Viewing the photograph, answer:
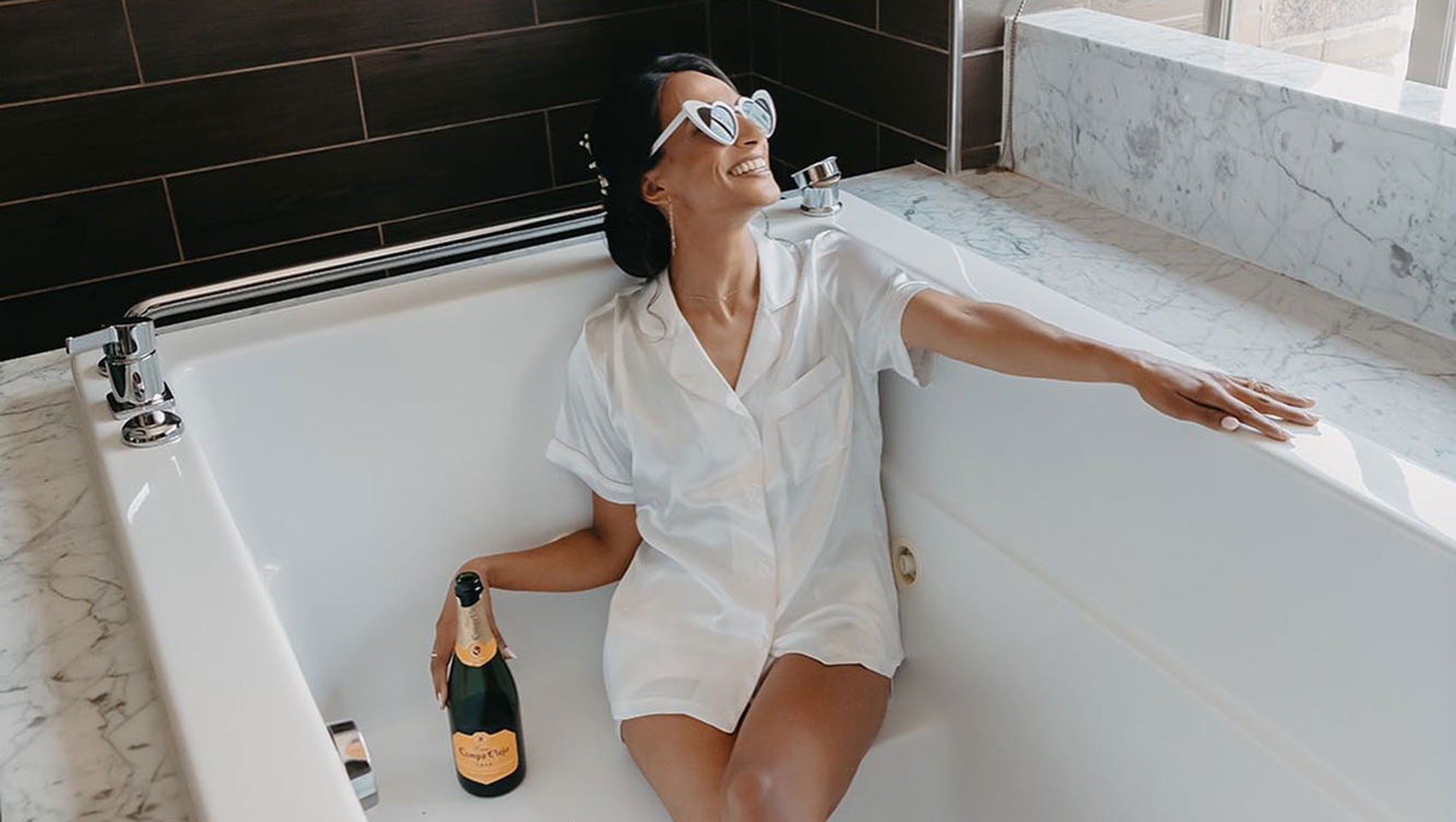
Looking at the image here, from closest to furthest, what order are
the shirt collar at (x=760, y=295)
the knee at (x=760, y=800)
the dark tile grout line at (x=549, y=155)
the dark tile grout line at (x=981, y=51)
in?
the knee at (x=760, y=800) → the shirt collar at (x=760, y=295) → the dark tile grout line at (x=981, y=51) → the dark tile grout line at (x=549, y=155)

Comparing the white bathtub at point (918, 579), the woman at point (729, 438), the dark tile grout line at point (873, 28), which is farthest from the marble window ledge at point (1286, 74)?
the woman at point (729, 438)

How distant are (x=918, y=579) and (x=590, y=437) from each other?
44 cm

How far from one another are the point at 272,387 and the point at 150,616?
55cm

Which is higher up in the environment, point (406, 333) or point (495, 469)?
point (406, 333)

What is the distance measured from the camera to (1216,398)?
52.3 inches

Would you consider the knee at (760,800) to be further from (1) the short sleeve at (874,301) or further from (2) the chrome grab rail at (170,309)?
(2) the chrome grab rail at (170,309)

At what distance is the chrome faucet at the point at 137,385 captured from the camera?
1499 mm

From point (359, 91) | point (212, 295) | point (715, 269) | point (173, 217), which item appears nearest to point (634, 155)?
point (715, 269)

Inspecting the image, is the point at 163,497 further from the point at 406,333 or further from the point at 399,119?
the point at 399,119

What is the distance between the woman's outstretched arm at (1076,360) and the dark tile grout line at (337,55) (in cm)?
128

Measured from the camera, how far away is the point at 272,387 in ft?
5.65

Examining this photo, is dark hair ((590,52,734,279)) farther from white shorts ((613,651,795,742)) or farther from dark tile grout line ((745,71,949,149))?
dark tile grout line ((745,71,949,149))

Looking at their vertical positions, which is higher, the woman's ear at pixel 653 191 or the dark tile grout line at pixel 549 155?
the woman's ear at pixel 653 191

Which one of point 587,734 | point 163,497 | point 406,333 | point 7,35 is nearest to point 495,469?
point 406,333
